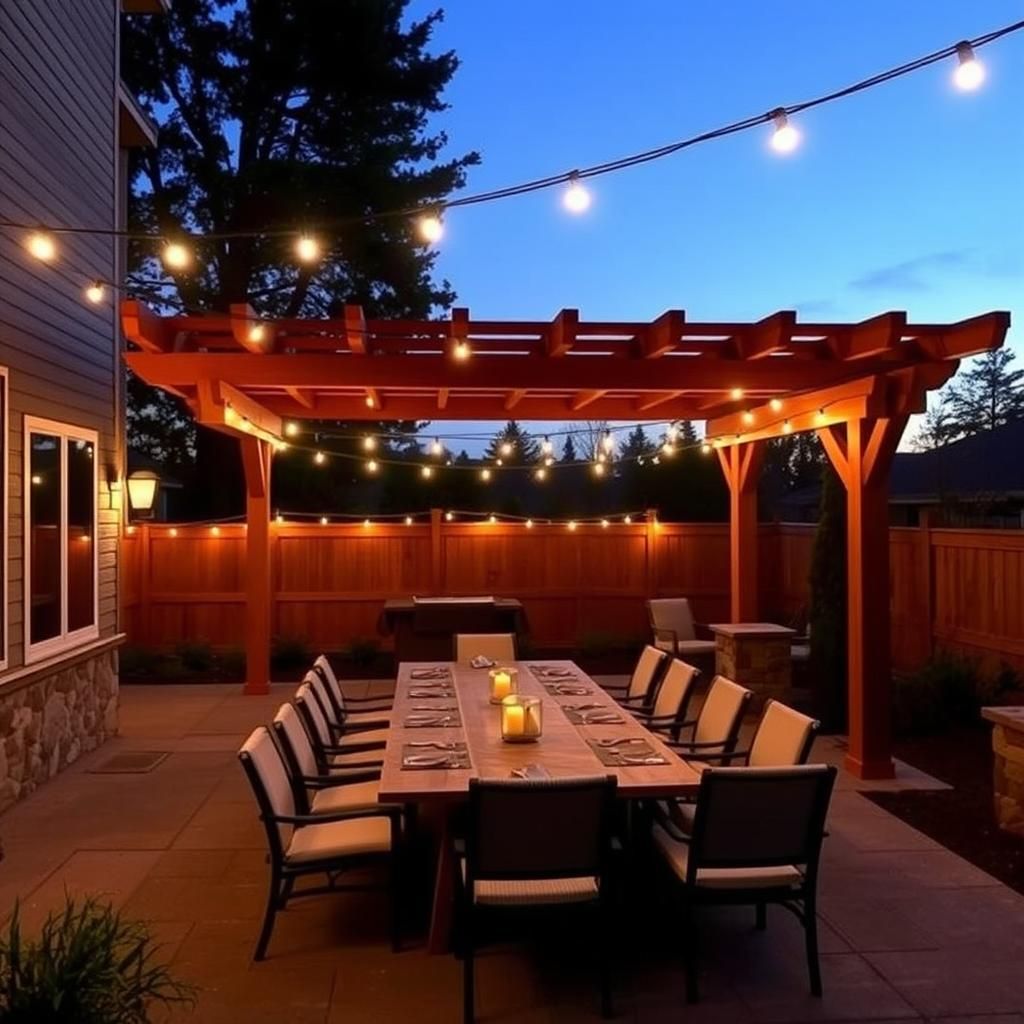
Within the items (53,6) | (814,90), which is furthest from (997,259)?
(53,6)

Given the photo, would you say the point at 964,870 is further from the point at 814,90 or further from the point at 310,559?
the point at 310,559

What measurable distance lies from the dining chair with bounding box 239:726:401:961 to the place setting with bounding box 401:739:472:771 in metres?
0.19

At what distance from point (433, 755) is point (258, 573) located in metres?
5.59

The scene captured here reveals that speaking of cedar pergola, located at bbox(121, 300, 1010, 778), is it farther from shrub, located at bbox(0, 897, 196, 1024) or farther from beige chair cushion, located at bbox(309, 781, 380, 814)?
shrub, located at bbox(0, 897, 196, 1024)

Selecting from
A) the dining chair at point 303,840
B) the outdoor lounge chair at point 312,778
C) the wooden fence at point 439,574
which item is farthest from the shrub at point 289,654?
the dining chair at point 303,840

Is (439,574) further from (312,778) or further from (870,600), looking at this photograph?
(312,778)

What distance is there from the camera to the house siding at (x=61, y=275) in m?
5.69

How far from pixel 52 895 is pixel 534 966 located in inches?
85.8

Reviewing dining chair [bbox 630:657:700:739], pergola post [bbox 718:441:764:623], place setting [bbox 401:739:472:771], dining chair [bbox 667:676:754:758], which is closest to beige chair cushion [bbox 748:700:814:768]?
dining chair [bbox 667:676:754:758]

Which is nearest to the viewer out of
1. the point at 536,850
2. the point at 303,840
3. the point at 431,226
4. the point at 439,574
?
the point at 536,850

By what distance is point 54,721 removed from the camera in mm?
6461

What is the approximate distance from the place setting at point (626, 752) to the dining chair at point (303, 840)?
0.87 metres

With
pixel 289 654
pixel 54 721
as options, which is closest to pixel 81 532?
pixel 54 721

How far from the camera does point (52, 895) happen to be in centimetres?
443
